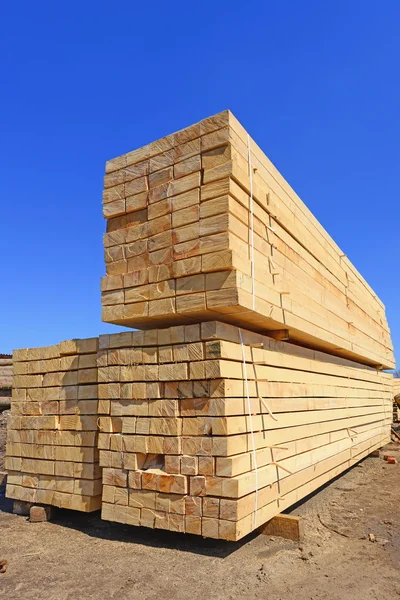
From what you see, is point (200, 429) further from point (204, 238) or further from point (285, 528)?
point (204, 238)

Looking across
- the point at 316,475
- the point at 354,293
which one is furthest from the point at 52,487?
the point at 354,293

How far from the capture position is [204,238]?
424cm

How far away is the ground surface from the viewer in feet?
11.3

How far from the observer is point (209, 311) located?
13.8 feet

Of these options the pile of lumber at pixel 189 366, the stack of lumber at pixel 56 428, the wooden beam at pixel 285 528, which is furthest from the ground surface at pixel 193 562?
the stack of lumber at pixel 56 428

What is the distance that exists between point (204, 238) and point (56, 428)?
276cm

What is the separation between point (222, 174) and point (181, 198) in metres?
0.49

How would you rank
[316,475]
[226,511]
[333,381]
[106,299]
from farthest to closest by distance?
1. [333,381]
2. [316,475]
3. [106,299]
4. [226,511]

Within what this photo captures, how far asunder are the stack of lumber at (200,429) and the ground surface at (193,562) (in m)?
0.27

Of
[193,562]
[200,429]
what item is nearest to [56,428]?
[200,429]

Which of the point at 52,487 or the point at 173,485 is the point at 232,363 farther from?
the point at 52,487

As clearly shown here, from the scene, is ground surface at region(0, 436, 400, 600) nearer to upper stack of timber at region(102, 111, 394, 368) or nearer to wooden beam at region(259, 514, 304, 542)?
wooden beam at region(259, 514, 304, 542)

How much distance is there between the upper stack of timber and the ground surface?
204cm

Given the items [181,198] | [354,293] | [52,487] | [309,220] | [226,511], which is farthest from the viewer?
[354,293]
